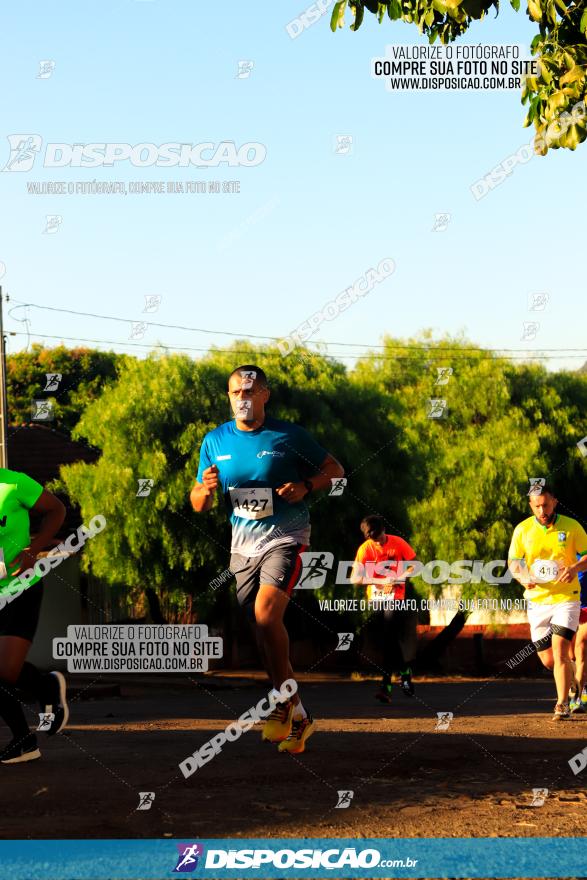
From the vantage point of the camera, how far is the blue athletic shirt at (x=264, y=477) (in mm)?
7766

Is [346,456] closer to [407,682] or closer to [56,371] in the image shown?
[407,682]

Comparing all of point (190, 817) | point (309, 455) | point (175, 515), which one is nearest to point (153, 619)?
point (175, 515)

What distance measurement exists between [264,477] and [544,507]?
431cm

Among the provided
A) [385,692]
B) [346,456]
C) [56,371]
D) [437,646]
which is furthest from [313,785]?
[56,371]

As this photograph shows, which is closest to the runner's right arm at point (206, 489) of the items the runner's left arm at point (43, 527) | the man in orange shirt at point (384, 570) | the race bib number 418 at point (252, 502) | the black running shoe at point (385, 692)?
the race bib number 418 at point (252, 502)

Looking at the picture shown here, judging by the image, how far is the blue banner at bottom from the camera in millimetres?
4766

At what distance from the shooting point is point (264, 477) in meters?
7.75

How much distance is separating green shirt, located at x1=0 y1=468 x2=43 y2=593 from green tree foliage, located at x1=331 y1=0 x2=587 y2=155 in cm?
378

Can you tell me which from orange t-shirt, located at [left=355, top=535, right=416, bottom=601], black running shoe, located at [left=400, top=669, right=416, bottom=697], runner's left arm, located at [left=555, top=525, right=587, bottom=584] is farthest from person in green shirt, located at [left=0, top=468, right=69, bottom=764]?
black running shoe, located at [left=400, top=669, right=416, bottom=697]

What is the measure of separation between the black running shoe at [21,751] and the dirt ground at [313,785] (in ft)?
0.27

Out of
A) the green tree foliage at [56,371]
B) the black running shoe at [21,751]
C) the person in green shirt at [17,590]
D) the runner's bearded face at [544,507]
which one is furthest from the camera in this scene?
the green tree foliage at [56,371]

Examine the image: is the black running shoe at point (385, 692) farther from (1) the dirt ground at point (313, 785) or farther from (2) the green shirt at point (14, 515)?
(2) the green shirt at point (14, 515)

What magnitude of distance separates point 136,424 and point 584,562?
1793cm

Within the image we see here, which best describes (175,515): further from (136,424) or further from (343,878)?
(343,878)
